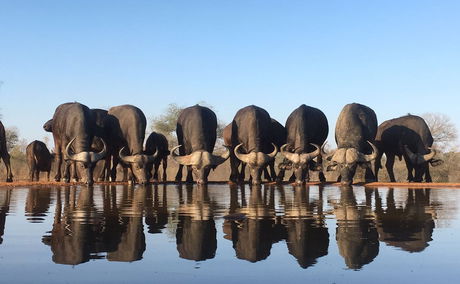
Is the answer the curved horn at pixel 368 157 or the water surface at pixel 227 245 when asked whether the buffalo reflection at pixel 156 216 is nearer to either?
the water surface at pixel 227 245

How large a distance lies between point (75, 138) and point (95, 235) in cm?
1850

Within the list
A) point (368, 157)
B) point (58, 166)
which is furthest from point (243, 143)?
point (58, 166)

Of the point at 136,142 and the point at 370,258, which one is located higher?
the point at 136,142

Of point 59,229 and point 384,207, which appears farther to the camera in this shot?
point 384,207

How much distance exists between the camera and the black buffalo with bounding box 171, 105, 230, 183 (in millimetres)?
25312

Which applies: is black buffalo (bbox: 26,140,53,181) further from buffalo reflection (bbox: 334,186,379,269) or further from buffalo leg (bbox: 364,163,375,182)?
buffalo reflection (bbox: 334,186,379,269)

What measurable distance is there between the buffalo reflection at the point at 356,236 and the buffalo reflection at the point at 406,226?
0.18m

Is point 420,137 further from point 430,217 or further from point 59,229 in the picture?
point 59,229

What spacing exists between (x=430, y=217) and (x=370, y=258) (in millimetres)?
4661

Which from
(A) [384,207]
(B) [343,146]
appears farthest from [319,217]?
(B) [343,146]

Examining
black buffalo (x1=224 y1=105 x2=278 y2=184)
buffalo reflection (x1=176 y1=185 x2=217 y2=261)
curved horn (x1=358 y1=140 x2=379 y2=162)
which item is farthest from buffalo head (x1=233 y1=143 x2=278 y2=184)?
buffalo reflection (x1=176 y1=185 x2=217 y2=261)

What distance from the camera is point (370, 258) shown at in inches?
238

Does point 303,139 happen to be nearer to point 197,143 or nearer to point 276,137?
point 276,137

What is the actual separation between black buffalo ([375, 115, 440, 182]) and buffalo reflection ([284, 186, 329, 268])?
17527mm
